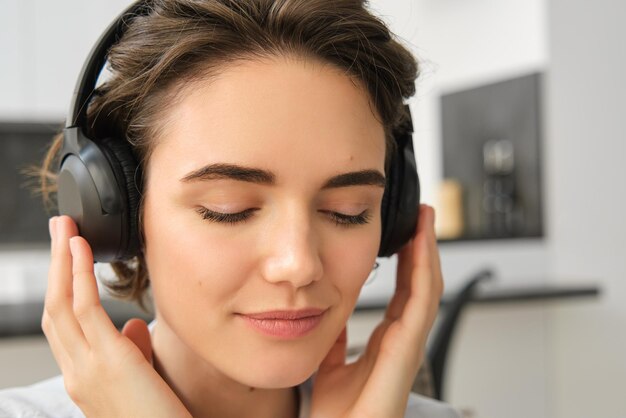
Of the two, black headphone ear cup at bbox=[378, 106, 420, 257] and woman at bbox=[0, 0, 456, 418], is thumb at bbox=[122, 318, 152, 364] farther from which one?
black headphone ear cup at bbox=[378, 106, 420, 257]

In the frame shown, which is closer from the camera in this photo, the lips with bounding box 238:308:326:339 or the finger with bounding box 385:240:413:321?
the lips with bounding box 238:308:326:339

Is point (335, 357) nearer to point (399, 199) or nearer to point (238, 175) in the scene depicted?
point (399, 199)

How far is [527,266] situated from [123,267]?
2.59 metres

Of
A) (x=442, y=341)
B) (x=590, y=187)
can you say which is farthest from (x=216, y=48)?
(x=590, y=187)

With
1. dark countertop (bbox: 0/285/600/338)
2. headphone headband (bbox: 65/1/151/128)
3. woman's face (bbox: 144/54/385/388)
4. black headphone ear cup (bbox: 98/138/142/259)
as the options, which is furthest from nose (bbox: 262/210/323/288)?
dark countertop (bbox: 0/285/600/338)

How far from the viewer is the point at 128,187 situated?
2.89ft

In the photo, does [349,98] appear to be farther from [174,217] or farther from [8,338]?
[8,338]

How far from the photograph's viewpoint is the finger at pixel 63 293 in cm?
88

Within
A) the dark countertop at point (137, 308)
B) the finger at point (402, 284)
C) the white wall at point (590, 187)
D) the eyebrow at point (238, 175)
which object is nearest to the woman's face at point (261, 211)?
the eyebrow at point (238, 175)

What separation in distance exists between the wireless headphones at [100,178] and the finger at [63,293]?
18 millimetres

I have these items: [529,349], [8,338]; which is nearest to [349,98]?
[8,338]

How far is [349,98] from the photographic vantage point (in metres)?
0.87

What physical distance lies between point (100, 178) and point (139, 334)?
26 centimetres

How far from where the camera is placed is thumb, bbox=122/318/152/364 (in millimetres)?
1023
